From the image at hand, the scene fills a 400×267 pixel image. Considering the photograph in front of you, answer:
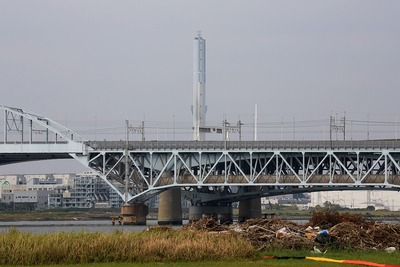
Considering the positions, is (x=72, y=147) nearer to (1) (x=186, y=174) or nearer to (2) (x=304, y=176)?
(1) (x=186, y=174)

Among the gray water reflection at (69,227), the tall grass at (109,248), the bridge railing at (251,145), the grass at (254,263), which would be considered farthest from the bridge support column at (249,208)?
the tall grass at (109,248)

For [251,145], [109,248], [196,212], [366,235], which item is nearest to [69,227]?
[251,145]

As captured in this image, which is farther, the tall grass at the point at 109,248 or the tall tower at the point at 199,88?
the tall tower at the point at 199,88

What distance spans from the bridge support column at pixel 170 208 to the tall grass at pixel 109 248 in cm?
9851

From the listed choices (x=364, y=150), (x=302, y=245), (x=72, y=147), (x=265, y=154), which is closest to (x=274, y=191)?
(x=265, y=154)

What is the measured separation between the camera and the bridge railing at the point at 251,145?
136750 millimetres

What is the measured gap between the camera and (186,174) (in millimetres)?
143375

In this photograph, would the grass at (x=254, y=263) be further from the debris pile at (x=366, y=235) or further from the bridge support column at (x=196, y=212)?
the bridge support column at (x=196, y=212)

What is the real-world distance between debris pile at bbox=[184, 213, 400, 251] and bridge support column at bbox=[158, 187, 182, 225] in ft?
296

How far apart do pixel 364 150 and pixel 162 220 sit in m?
31.2

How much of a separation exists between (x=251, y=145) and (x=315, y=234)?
87049mm

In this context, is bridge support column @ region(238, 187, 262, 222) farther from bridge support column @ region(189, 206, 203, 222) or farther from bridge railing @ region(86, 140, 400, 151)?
bridge railing @ region(86, 140, 400, 151)

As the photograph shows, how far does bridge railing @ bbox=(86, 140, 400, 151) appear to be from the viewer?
13675cm

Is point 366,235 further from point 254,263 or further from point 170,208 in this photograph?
point 170,208
